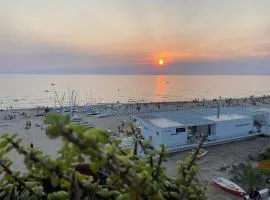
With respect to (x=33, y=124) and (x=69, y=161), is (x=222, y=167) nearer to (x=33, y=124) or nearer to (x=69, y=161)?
(x=69, y=161)

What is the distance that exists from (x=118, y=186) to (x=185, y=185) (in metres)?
0.31

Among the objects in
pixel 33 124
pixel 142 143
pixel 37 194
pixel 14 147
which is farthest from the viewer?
pixel 33 124

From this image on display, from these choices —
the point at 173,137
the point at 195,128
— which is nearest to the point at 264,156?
the point at 195,128

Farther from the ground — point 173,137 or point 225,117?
point 225,117

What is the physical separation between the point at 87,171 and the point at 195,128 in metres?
22.0

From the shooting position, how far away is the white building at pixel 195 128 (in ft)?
66.7

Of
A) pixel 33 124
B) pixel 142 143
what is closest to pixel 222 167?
pixel 142 143

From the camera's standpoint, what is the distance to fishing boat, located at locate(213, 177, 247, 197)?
12298 millimetres

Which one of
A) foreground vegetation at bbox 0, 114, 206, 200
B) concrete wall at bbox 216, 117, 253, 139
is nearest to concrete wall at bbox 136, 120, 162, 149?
concrete wall at bbox 216, 117, 253, 139

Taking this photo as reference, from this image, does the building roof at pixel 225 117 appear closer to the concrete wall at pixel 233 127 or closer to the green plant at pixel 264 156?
the concrete wall at pixel 233 127

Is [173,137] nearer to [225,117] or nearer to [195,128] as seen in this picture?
[195,128]

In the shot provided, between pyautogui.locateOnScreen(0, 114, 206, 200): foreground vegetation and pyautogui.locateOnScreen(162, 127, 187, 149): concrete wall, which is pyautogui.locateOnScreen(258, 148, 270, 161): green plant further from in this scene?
pyautogui.locateOnScreen(0, 114, 206, 200): foreground vegetation

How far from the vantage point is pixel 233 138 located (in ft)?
77.3

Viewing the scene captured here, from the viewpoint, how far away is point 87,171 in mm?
1187
